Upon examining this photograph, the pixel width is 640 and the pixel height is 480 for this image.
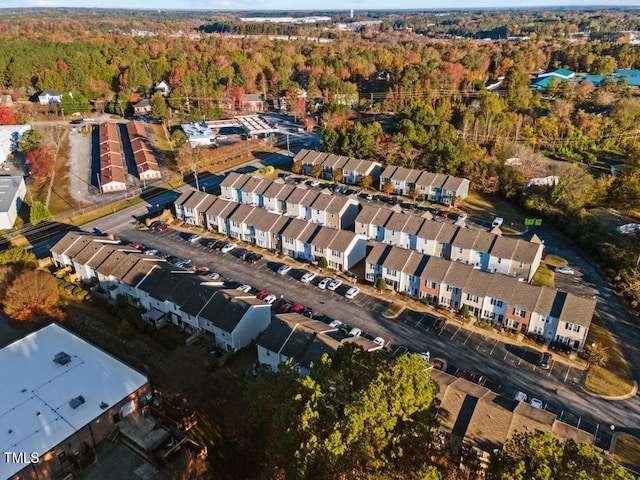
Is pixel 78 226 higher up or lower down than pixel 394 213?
lower down

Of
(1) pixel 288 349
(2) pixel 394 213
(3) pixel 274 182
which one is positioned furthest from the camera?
(3) pixel 274 182

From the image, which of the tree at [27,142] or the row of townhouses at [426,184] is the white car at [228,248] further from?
the tree at [27,142]

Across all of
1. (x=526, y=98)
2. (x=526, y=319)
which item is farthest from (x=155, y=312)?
(x=526, y=98)

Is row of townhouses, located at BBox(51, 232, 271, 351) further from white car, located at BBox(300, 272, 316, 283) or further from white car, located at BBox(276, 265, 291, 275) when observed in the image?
white car, located at BBox(276, 265, 291, 275)

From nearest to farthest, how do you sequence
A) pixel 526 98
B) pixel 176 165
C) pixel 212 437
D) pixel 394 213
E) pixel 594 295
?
pixel 212 437, pixel 594 295, pixel 394 213, pixel 176 165, pixel 526 98

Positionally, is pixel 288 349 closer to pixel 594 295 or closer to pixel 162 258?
pixel 162 258

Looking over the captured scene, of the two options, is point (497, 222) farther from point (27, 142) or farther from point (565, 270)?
point (27, 142)

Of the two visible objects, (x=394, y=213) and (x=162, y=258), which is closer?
(x=162, y=258)

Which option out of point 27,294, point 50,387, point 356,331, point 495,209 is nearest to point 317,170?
point 495,209
